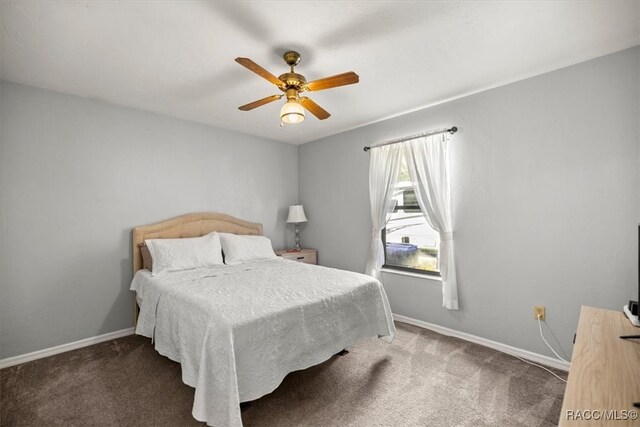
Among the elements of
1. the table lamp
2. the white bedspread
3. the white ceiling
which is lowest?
the white bedspread

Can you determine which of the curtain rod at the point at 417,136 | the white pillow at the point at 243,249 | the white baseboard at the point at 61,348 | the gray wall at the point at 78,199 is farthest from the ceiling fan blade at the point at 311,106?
the white baseboard at the point at 61,348

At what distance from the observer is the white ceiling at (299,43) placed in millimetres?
1705

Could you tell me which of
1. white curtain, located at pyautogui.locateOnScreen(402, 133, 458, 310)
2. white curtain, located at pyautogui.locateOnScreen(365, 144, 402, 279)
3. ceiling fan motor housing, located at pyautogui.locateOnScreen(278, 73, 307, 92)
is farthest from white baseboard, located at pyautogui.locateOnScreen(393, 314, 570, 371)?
ceiling fan motor housing, located at pyautogui.locateOnScreen(278, 73, 307, 92)

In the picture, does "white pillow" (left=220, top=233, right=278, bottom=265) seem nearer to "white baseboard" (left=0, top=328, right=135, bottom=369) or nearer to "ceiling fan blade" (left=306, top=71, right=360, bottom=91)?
"white baseboard" (left=0, top=328, right=135, bottom=369)

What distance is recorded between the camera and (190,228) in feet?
11.6

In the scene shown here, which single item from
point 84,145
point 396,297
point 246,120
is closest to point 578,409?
point 396,297

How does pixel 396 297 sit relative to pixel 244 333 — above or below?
below

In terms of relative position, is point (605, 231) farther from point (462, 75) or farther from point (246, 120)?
point (246, 120)

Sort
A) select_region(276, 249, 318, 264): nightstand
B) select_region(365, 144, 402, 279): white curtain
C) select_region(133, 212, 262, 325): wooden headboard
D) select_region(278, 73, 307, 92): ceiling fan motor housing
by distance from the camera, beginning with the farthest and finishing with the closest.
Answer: select_region(276, 249, 318, 264): nightstand → select_region(365, 144, 402, 279): white curtain → select_region(133, 212, 262, 325): wooden headboard → select_region(278, 73, 307, 92): ceiling fan motor housing

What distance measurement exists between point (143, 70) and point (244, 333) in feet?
7.34

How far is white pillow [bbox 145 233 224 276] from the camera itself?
9.48 feet

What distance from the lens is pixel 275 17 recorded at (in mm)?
1754

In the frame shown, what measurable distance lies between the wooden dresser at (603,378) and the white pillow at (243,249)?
9.77 feet

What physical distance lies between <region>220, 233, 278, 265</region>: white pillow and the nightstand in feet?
1.44
